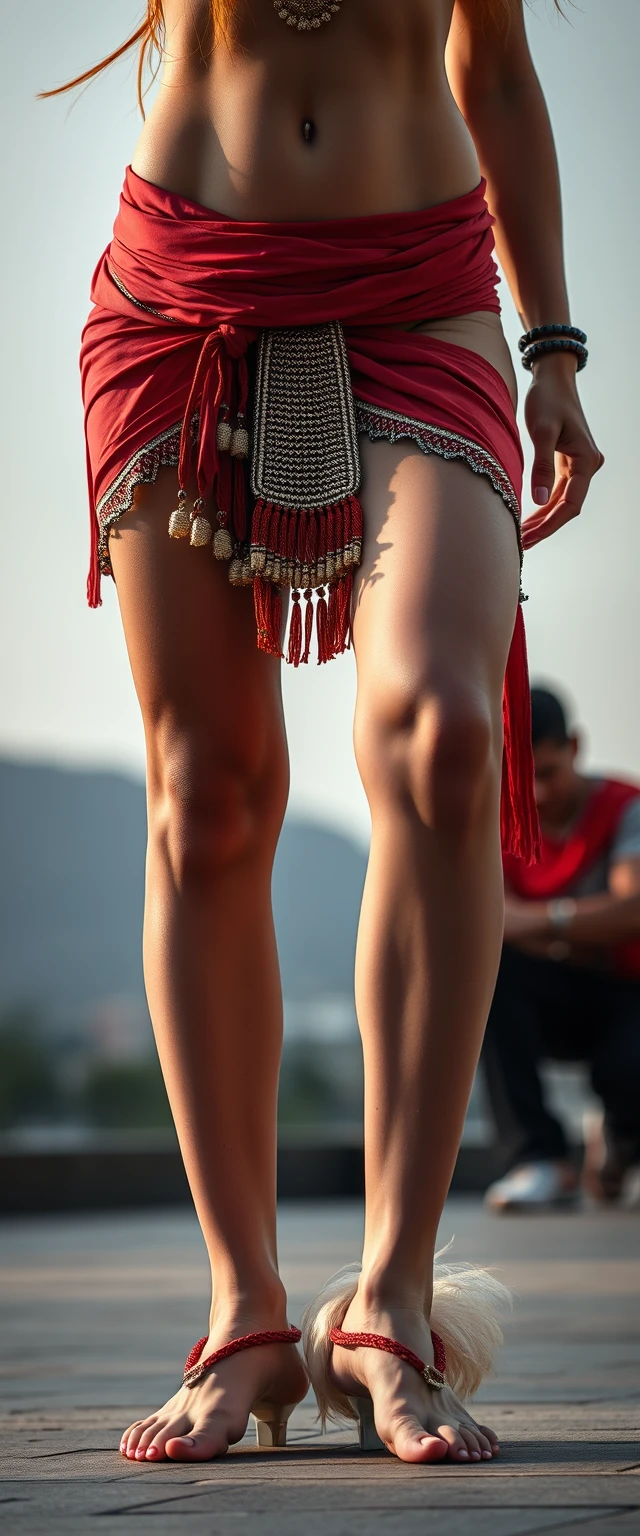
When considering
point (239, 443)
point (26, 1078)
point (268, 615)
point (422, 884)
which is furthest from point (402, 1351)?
point (26, 1078)

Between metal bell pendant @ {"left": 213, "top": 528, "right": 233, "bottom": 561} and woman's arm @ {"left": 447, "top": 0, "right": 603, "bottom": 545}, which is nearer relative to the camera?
metal bell pendant @ {"left": 213, "top": 528, "right": 233, "bottom": 561}

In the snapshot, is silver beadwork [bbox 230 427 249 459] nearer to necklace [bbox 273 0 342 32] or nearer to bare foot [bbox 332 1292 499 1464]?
necklace [bbox 273 0 342 32]

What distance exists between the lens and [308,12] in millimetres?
1379

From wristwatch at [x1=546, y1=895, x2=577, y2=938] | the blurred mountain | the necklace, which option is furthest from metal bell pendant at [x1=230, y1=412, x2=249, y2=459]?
the blurred mountain

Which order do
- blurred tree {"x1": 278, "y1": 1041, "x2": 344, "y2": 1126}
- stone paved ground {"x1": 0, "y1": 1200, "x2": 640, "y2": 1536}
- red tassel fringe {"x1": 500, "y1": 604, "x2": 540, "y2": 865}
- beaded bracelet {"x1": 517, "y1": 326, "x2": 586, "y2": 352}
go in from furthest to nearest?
blurred tree {"x1": 278, "y1": 1041, "x2": 344, "y2": 1126} < beaded bracelet {"x1": 517, "y1": 326, "x2": 586, "y2": 352} < red tassel fringe {"x1": 500, "y1": 604, "x2": 540, "y2": 865} < stone paved ground {"x1": 0, "y1": 1200, "x2": 640, "y2": 1536}

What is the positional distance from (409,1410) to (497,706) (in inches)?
19.2

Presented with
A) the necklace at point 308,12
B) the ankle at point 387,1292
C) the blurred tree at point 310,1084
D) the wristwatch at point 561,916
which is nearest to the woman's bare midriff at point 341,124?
the necklace at point 308,12

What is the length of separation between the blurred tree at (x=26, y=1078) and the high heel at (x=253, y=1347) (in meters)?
13.4

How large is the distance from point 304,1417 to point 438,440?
2.91ft

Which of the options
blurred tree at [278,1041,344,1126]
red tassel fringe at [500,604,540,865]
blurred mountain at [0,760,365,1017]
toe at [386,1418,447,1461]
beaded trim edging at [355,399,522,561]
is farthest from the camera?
blurred mountain at [0,760,365,1017]

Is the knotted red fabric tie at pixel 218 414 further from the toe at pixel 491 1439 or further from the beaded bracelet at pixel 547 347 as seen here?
the toe at pixel 491 1439

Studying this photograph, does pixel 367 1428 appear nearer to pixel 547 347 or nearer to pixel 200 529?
pixel 200 529

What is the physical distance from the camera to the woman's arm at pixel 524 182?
153cm

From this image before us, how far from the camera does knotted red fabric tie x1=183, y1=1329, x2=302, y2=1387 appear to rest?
1246 millimetres
